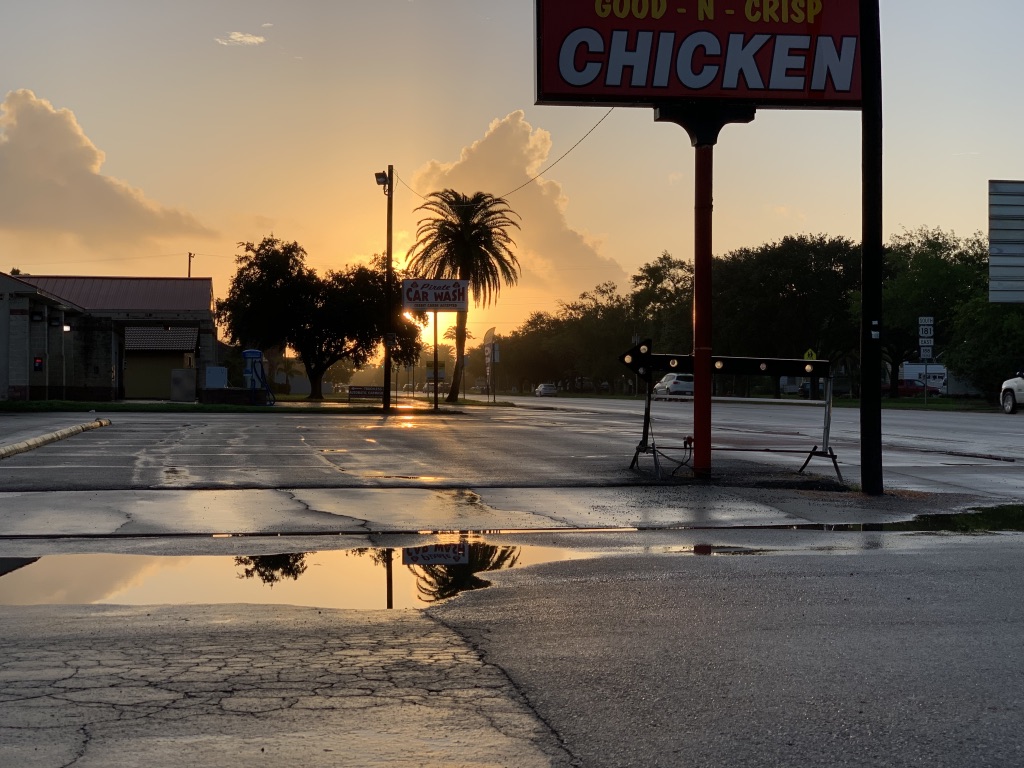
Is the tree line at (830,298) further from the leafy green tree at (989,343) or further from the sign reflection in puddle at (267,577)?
the sign reflection in puddle at (267,577)

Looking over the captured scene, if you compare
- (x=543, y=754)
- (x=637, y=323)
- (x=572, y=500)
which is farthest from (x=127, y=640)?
(x=637, y=323)

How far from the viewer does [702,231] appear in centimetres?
1520

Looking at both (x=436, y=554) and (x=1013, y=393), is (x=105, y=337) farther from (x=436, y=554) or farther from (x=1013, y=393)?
(x=436, y=554)

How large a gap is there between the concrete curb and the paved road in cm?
685

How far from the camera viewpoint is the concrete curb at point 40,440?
1794 centimetres

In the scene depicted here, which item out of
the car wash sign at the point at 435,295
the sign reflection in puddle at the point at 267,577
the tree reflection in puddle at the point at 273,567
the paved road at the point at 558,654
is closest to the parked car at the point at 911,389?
the car wash sign at the point at 435,295

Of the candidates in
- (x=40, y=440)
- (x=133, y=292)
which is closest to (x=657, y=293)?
(x=133, y=292)

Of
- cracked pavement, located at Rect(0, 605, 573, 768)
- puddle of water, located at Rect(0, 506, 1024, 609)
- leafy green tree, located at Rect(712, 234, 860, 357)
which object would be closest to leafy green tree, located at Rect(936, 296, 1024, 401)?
leafy green tree, located at Rect(712, 234, 860, 357)

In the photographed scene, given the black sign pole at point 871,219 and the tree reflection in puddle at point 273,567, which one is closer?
the tree reflection in puddle at point 273,567

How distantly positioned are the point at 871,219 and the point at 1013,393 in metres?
31.7

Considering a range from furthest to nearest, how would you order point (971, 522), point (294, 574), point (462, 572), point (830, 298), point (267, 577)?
1. point (830, 298)
2. point (971, 522)
3. point (462, 572)
4. point (294, 574)
5. point (267, 577)

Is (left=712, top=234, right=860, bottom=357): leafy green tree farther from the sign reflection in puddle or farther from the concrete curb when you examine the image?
the sign reflection in puddle

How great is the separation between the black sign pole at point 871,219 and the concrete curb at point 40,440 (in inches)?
522

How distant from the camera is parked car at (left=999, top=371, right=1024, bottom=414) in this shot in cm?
4150
